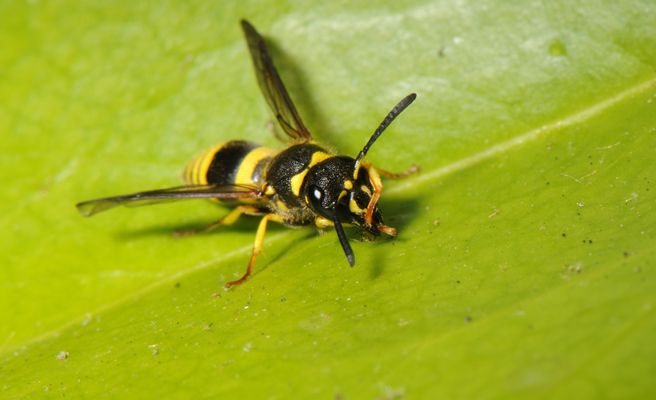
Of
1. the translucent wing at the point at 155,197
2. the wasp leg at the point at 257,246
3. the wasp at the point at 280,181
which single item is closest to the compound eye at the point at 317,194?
the wasp at the point at 280,181

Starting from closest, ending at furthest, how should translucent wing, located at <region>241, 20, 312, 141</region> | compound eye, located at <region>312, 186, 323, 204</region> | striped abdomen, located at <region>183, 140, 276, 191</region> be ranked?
compound eye, located at <region>312, 186, 323, 204</region> < translucent wing, located at <region>241, 20, 312, 141</region> < striped abdomen, located at <region>183, 140, 276, 191</region>

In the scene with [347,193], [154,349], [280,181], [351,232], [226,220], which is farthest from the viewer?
[226,220]

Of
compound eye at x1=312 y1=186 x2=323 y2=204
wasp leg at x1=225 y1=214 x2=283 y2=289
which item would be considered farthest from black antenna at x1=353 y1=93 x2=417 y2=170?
wasp leg at x1=225 y1=214 x2=283 y2=289

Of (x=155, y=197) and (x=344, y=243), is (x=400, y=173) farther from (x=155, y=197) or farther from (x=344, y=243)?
(x=155, y=197)

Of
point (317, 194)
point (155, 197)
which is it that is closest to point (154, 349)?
point (155, 197)

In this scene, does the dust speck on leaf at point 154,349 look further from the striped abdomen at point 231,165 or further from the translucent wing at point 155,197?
the striped abdomen at point 231,165

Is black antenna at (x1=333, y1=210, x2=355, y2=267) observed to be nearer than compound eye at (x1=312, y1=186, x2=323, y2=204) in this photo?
Yes

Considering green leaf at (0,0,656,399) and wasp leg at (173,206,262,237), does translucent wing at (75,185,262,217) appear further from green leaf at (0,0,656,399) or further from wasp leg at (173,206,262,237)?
green leaf at (0,0,656,399)
